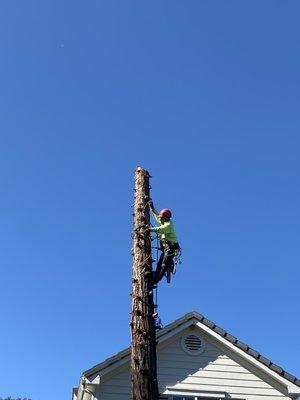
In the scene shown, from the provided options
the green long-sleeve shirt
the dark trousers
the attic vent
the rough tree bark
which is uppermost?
the attic vent

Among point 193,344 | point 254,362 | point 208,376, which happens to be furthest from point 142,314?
point 254,362

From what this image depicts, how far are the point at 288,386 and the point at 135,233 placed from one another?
8.40m

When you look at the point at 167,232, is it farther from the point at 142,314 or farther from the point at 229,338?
the point at 229,338

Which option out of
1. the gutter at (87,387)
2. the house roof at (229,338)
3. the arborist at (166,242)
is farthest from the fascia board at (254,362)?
the arborist at (166,242)

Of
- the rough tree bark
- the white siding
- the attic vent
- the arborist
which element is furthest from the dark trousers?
the attic vent

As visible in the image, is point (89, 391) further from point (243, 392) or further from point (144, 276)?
point (144, 276)

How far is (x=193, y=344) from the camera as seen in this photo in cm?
1488

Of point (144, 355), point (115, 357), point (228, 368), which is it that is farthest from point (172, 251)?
point (228, 368)

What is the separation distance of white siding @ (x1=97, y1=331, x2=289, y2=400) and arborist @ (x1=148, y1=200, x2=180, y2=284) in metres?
6.27

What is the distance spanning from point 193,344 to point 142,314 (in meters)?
7.88

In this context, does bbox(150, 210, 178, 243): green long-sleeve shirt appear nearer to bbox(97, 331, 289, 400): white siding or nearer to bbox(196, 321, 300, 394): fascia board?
bbox(97, 331, 289, 400): white siding

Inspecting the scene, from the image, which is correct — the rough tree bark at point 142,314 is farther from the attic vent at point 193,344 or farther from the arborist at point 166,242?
the attic vent at point 193,344

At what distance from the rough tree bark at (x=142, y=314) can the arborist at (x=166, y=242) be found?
26 cm

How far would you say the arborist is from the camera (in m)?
8.59
